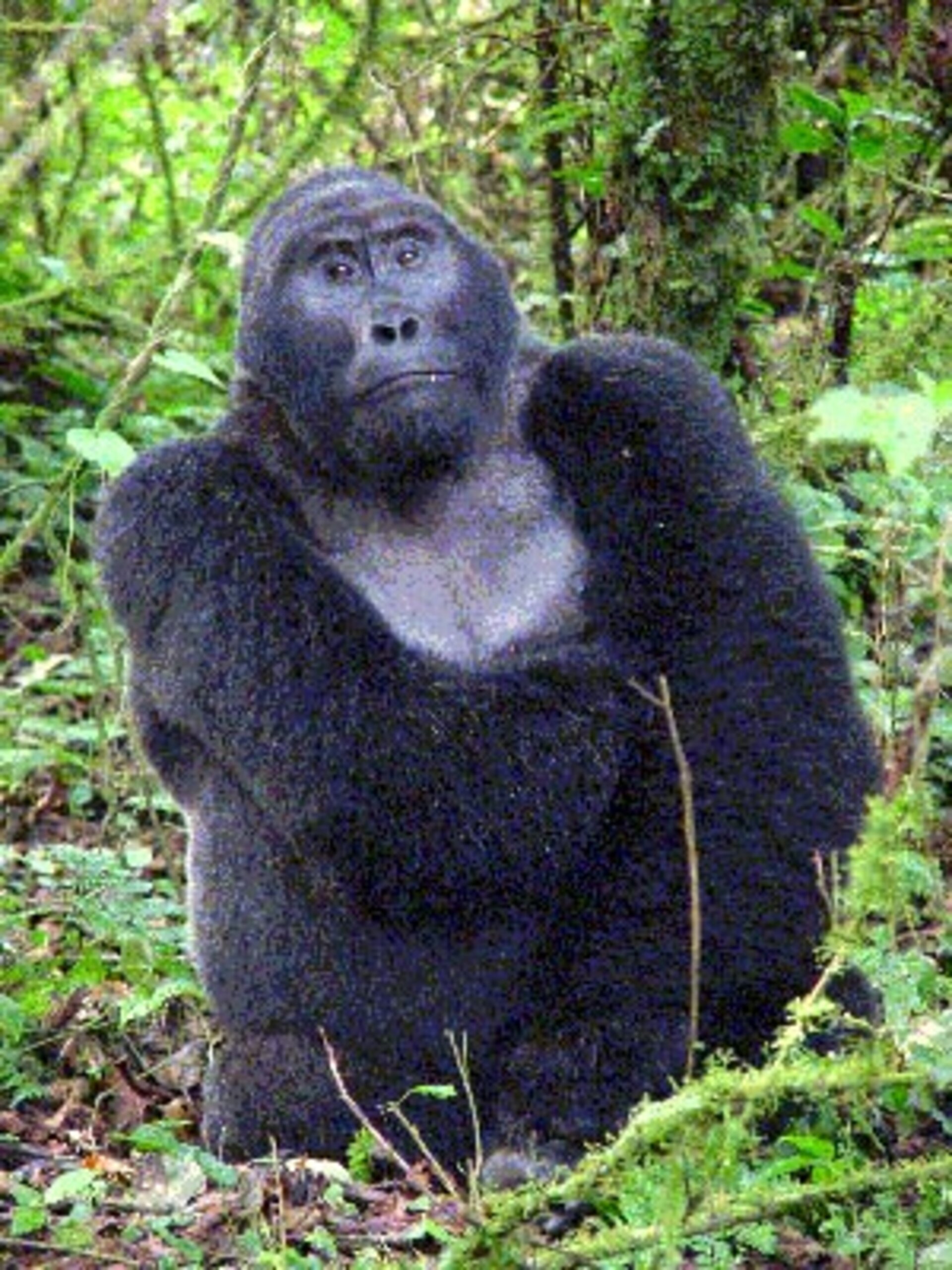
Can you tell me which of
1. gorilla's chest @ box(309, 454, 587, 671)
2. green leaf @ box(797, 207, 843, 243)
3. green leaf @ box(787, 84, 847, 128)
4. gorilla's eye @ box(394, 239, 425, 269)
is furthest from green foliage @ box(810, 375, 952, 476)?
green leaf @ box(797, 207, 843, 243)

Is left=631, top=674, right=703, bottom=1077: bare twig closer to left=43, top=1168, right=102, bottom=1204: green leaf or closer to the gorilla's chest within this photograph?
the gorilla's chest

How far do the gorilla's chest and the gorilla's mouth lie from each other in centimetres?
35

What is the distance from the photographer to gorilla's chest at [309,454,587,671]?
Answer: 4.62 metres

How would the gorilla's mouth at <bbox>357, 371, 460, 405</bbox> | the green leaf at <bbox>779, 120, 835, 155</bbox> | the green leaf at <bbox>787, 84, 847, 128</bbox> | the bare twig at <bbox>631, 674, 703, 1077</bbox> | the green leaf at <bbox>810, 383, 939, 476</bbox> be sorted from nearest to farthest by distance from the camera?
the green leaf at <bbox>810, 383, 939, 476</bbox>
the bare twig at <bbox>631, 674, 703, 1077</bbox>
the gorilla's mouth at <bbox>357, 371, 460, 405</bbox>
the green leaf at <bbox>787, 84, 847, 128</bbox>
the green leaf at <bbox>779, 120, 835, 155</bbox>

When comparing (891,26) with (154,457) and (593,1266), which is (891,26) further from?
(593,1266)

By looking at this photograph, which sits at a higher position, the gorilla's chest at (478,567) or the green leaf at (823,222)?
the green leaf at (823,222)

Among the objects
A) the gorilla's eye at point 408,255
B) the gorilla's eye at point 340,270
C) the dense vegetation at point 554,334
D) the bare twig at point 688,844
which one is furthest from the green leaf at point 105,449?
the bare twig at point 688,844

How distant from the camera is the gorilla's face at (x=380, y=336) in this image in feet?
14.7

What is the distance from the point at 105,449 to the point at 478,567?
834mm

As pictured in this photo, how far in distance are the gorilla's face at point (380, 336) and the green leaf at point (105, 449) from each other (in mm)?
313

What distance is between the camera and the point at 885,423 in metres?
2.60

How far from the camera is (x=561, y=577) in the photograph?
4.65 m

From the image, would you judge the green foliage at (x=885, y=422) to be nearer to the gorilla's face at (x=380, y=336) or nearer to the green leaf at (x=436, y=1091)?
the green leaf at (x=436, y=1091)

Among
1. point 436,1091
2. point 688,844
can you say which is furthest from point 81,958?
point 688,844
